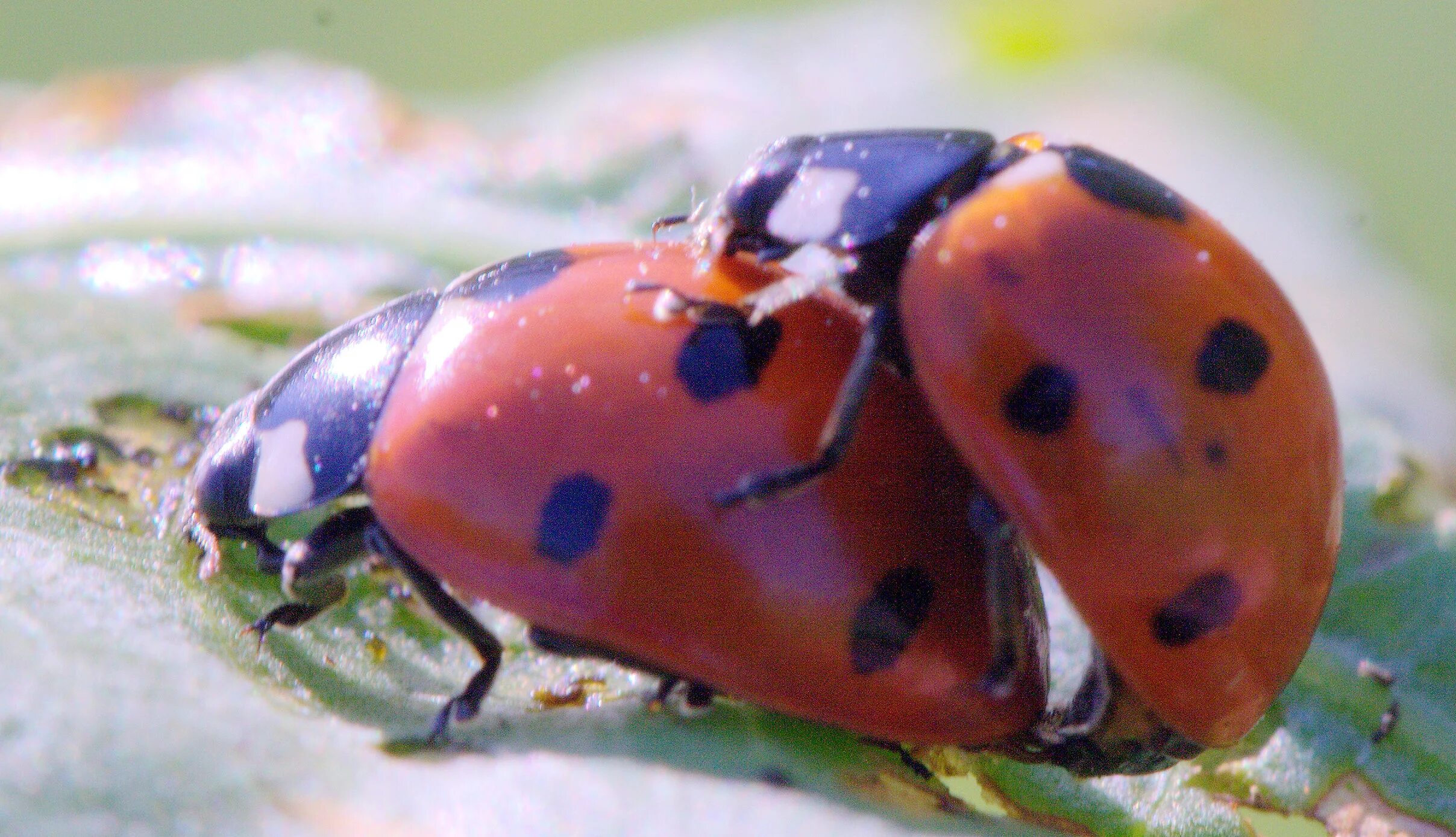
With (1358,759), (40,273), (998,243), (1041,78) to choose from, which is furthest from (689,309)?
(1041,78)

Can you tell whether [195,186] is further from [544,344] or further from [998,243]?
[998,243]

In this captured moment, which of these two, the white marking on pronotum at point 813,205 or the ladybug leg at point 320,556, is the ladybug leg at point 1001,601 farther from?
the ladybug leg at point 320,556

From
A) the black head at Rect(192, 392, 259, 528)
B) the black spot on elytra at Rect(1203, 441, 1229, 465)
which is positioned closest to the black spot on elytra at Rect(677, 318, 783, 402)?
the black spot on elytra at Rect(1203, 441, 1229, 465)

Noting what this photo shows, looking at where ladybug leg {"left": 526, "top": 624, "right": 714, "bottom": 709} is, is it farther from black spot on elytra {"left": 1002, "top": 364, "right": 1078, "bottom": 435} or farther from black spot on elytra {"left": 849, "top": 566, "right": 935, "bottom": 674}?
black spot on elytra {"left": 1002, "top": 364, "right": 1078, "bottom": 435}

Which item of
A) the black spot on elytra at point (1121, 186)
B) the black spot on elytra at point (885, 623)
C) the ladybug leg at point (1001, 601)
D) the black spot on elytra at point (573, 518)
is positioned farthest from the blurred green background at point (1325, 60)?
the black spot on elytra at point (573, 518)

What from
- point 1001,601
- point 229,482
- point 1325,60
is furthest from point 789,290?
point 1325,60

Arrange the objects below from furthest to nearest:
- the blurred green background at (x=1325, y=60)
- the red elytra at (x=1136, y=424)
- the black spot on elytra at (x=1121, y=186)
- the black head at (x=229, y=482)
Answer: the blurred green background at (x=1325, y=60) → the black head at (x=229, y=482) → the black spot on elytra at (x=1121, y=186) → the red elytra at (x=1136, y=424)
